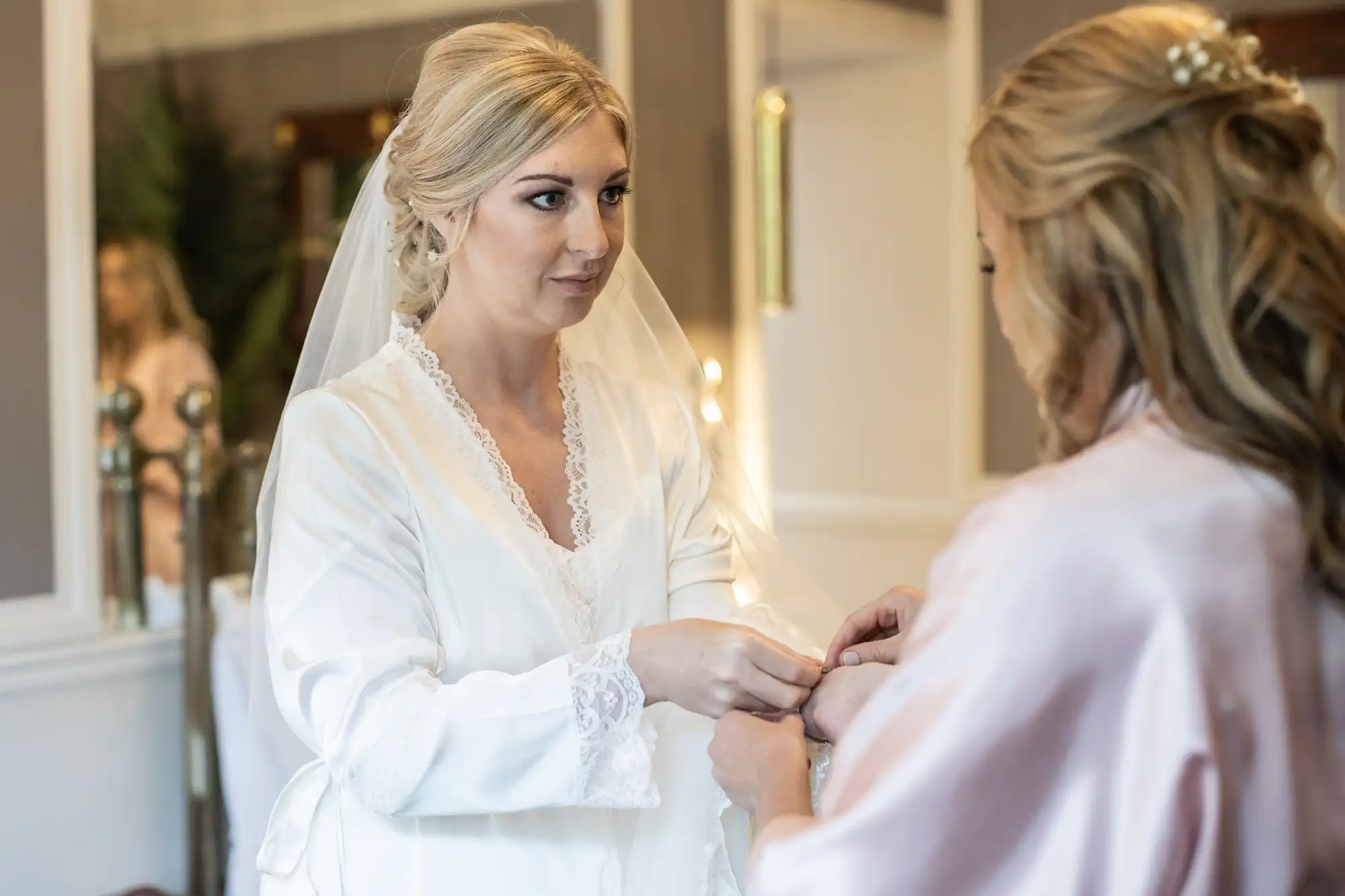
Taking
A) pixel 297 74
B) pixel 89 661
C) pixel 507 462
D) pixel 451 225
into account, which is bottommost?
pixel 89 661

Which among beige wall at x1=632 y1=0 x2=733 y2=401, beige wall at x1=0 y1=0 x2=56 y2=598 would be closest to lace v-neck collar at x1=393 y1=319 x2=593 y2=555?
beige wall at x1=0 y1=0 x2=56 y2=598

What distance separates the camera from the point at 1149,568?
0.99 metres

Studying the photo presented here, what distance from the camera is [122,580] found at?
2.81 meters

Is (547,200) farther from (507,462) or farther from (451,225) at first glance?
(507,462)

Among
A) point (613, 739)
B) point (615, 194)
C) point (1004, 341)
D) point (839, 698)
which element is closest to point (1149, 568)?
point (839, 698)

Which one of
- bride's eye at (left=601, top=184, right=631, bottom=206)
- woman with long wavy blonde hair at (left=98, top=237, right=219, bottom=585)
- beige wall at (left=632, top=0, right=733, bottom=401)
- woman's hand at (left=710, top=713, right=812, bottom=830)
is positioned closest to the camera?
woman's hand at (left=710, top=713, right=812, bottom=830)

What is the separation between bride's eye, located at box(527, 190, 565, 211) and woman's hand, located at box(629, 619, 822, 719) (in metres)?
0.49

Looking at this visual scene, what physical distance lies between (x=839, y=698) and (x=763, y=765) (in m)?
0.19

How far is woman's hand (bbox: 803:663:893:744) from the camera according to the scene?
1449mm

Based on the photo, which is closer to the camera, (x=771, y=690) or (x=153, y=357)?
(x=771, y=690)

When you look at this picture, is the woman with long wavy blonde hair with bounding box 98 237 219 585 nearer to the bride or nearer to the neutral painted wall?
the bride

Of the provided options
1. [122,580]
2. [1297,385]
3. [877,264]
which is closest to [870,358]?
[877,264]

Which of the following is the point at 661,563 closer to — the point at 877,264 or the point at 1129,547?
the point at 1129,547

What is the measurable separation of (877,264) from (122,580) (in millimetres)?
3032
